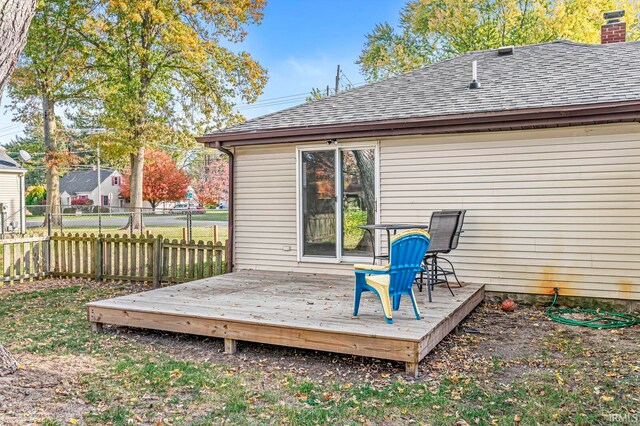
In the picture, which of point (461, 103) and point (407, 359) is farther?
point (461, 103)

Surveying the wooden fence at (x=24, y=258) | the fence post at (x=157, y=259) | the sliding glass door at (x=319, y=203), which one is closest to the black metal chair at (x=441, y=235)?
the sliding glass door at (x=319, y=203)

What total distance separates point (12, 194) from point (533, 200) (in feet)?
71.5

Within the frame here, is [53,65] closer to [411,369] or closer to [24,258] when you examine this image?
[24,258]

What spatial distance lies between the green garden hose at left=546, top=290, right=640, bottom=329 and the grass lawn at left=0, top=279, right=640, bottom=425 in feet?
0.60

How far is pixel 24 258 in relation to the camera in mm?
8484

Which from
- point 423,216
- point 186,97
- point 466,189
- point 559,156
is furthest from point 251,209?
point 186,97

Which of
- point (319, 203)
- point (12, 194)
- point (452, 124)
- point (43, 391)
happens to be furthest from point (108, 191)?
point (43, 391)

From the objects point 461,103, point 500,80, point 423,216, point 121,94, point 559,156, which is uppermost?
point 121,94

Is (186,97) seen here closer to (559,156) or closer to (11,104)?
(11,104)

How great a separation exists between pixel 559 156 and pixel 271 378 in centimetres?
438

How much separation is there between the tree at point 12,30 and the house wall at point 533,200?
463cm

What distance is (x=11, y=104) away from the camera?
2094cm

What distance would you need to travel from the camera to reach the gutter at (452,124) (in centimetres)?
552

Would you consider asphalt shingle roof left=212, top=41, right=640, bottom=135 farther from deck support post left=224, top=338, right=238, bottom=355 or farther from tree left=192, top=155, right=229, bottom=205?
tree left=192, top=155, right=229, bottom=205
